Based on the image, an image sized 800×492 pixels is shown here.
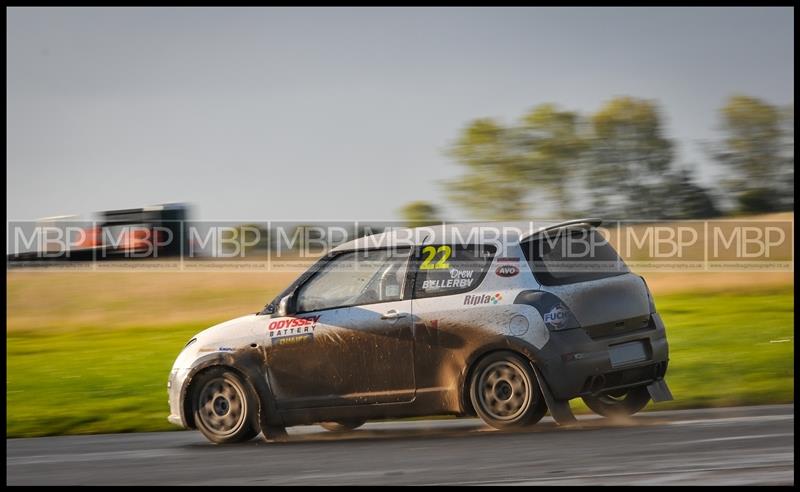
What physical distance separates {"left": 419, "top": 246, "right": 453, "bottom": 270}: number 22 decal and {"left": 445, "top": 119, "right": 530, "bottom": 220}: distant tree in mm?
57333

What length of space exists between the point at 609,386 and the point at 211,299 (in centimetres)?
1917

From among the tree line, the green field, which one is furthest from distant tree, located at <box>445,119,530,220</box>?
the green field

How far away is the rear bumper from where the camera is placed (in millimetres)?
8695

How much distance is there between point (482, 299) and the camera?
899cm

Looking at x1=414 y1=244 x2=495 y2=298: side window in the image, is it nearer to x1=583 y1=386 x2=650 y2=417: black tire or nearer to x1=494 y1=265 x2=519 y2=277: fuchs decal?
x1=494 y1=265 x2=519 y2=277: fuchs decal

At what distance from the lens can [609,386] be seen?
8.97 metres

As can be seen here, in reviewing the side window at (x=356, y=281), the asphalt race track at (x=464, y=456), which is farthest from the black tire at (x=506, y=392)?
the side window at (x=356, y=281)

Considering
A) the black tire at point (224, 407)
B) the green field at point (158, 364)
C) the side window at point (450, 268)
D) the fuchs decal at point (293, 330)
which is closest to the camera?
the side window at point (450, 268)

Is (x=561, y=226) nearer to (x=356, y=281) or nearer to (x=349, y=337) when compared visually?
(x=356, y=281)

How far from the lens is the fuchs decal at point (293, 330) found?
9.40 meters

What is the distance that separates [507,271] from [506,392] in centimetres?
93

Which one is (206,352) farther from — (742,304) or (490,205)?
(490,205)

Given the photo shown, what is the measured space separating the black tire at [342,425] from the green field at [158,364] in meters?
2.10

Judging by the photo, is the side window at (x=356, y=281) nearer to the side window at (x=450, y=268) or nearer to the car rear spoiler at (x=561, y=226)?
the side window at (x=450, y=268)
